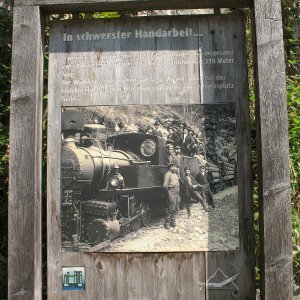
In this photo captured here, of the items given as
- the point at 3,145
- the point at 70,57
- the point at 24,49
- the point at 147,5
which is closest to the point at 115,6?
the point at 147,5

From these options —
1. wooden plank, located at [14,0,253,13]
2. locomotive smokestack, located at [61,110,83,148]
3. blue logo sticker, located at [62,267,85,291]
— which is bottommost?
blue logo sticker, located at [62,267,85,291]

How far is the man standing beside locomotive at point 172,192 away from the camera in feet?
9.36

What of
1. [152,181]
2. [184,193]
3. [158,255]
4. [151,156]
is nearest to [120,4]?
[151,156]

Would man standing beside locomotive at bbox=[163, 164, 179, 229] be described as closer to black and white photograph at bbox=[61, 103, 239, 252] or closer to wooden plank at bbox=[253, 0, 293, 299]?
black and white photograph at bbox=[61, 103, 239, 252]

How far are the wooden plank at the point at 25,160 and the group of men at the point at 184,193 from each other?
80 cm

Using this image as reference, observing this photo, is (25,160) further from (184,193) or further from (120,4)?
(120,4)

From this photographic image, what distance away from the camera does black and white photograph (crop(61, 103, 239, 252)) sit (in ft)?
9.37

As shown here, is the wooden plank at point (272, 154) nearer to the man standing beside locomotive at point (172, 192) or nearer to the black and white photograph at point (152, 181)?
the black and white photograph at point (152, 181)

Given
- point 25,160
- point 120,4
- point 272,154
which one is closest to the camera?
point 272,154

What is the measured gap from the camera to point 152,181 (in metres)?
2.87

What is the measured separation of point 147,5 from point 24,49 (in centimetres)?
82

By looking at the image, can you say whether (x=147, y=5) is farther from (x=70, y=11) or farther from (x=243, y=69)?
(x=243, y=69)

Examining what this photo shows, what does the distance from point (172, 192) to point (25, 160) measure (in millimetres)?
916

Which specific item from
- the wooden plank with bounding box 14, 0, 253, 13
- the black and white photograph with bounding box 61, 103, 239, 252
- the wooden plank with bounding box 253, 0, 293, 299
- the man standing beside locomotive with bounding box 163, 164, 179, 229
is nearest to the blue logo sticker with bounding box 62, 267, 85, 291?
the black and white photograph with bounding box 61, 103, 239, 252
